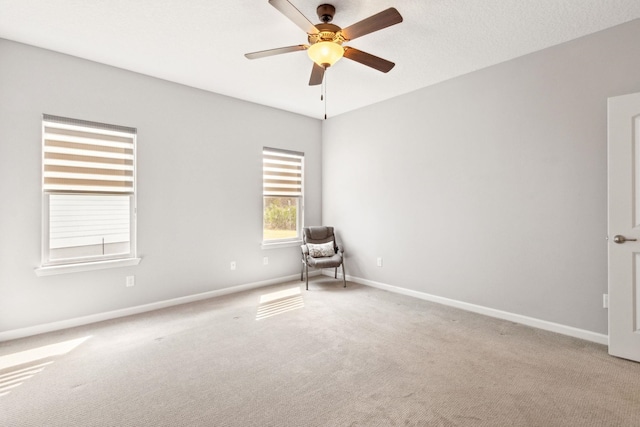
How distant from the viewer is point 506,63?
3.30m

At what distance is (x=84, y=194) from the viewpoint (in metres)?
3.27

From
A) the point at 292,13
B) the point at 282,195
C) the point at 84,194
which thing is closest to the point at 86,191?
the point at 84,194

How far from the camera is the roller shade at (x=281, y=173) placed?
486 cm

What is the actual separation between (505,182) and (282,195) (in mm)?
3136

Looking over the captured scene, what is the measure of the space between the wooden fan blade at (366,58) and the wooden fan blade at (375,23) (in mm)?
148

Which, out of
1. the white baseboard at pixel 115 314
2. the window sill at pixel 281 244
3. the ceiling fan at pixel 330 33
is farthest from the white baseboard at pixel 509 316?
the ceiling fan at pixel 330 33

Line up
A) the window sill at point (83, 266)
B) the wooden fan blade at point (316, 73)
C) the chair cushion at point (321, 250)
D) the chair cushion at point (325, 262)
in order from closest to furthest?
the wooden fan blade at point (316, 73), the window sill at point (83, 266), the chair cushion at point (325, 262), the chair cushion at point (321, 250)

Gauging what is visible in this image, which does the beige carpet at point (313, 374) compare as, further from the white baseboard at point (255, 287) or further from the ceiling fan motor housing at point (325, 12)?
the ceiling fan motor housing at point (325, 12)

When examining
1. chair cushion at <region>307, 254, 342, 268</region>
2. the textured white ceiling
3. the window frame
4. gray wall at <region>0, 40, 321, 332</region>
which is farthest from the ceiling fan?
chair cushion at <region>307, 254, 342, 268</region>

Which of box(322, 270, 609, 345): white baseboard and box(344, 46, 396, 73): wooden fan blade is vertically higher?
box(344, 46, 396, 73): wooden fan blade

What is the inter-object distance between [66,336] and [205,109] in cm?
298

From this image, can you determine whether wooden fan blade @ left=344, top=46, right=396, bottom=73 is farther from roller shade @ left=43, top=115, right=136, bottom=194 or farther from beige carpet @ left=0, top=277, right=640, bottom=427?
roller shade @ left=43, top=115, right=136, bottom=194

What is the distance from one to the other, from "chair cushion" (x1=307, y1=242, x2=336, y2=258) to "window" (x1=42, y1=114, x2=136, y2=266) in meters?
2.38

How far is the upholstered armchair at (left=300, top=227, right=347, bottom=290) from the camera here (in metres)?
4.57
